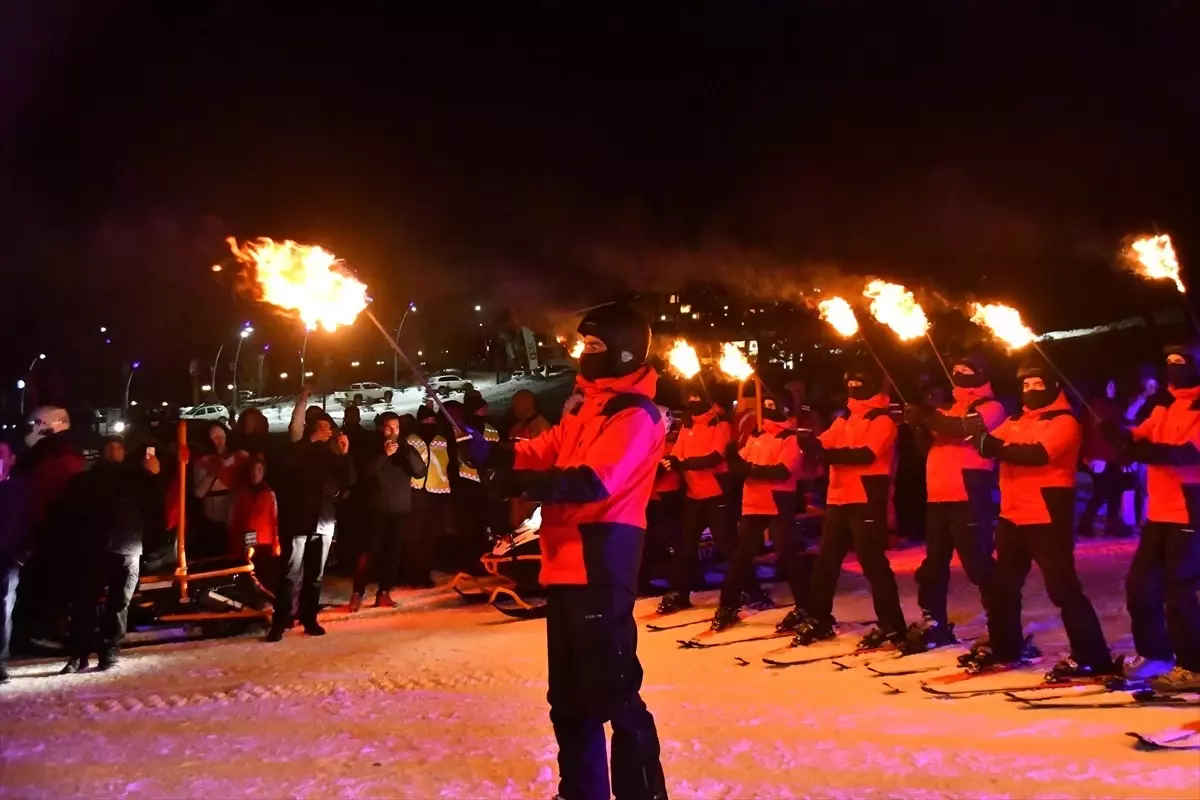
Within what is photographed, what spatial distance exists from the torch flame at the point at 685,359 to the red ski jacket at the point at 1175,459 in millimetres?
5540

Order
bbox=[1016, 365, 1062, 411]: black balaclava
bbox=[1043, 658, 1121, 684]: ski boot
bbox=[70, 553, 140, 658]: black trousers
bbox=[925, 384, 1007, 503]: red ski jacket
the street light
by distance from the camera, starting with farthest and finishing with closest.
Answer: the street light
bbox=[70, 553, 140, 658]: black trousers
bbox=[925, 384, 1007, 503]: red ski jacket
bbox=[1016, 365, 1062, 411]: black balaclava
bbox=[1043, 658, 1121, 684]: ski boot

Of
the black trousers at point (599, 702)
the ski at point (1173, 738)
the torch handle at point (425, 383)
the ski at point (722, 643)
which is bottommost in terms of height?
the ski at point (722, 643)

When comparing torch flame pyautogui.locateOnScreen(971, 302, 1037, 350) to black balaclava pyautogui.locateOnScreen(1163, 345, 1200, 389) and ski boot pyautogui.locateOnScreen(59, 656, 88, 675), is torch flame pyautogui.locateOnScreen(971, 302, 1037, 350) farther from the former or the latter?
ski boot pyautogui.locateOnScreen(59, 656, 88, 675)

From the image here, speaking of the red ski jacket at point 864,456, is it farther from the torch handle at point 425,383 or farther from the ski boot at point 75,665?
the ski boot at point 75,665

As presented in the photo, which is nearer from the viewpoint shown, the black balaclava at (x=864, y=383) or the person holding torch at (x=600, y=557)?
the person holding torch at (x=600, y=557)

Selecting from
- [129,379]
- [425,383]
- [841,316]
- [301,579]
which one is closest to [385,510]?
[301,579]

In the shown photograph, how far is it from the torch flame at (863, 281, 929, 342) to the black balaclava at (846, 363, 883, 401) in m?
1.34

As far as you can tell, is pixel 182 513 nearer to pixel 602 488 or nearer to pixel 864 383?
pixel 864 383

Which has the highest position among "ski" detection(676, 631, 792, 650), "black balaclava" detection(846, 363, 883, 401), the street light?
the street light

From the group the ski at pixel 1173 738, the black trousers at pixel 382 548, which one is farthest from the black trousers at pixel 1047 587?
the black trousers at pixel 382 548

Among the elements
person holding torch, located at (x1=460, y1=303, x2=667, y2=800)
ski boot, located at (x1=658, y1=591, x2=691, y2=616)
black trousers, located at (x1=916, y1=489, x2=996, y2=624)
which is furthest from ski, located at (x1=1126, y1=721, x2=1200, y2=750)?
ski boot, located at (x1=658, y1=591, x2=691, y2=616)

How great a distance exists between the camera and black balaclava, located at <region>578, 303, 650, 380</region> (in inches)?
171

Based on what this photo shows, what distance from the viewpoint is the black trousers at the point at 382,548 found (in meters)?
11.3

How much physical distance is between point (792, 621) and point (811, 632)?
1.76ft
